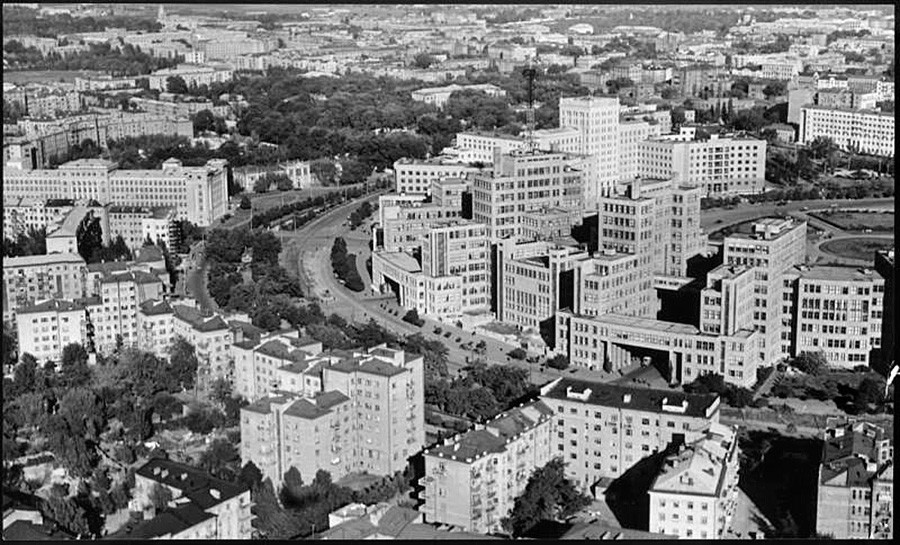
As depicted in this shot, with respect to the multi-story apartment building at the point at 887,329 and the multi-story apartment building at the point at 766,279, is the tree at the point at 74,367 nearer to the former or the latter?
the multi-story apartment building at the point at 766,279

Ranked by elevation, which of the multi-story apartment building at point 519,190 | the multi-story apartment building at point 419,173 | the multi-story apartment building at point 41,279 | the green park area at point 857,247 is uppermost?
the multi-story apartment building at point 519,190

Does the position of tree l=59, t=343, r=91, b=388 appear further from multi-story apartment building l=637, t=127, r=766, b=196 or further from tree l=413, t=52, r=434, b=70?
tree l=413, t=52, r=434, b=70

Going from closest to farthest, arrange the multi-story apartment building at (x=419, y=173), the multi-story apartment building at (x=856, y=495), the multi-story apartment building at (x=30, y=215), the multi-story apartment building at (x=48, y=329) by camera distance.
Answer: the multi-story apartment building at (x=856, y=495)
the multi-story apartment building at (x=48, y=329)
the multi-story apartment building at (x=30, y=215)
the multi-story apartment building at (x=419, y=173)

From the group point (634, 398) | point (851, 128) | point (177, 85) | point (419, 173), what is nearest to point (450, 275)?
point (634, 398)

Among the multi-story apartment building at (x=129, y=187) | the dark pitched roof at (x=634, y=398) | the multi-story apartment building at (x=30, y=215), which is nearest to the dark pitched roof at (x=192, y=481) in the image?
the dark pitched roof at (x=634, y=398)

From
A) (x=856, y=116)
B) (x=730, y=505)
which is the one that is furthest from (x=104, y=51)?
(x=730, y=505)

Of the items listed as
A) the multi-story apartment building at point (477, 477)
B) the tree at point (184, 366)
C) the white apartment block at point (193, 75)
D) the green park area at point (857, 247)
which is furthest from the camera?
the white apartment block at point (193, 75)

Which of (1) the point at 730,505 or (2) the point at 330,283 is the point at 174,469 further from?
(2) the point at 330,283
